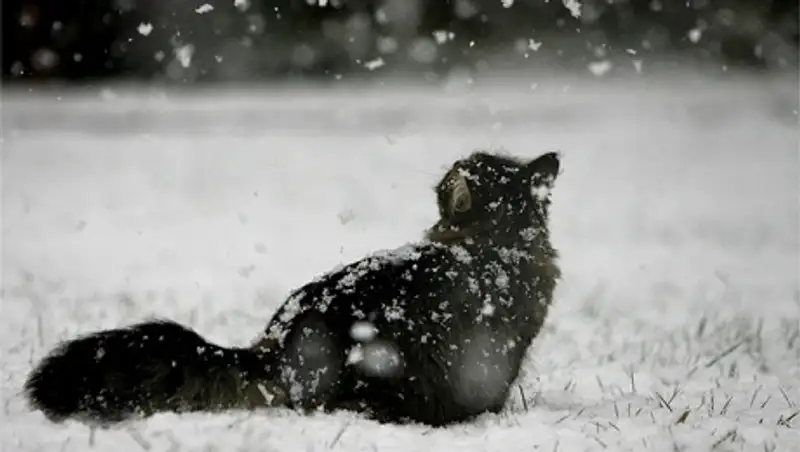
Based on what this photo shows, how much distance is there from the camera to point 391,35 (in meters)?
22.5

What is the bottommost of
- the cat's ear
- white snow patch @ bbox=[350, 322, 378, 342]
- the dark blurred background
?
the dark blurred background

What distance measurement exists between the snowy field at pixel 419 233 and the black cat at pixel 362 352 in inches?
4.7

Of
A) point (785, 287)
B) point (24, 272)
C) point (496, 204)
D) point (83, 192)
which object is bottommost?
point (83, 192)

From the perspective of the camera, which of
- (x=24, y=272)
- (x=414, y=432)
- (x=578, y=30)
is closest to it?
(x=414, y=432)

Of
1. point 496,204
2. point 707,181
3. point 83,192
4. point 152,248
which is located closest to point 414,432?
point 496,204

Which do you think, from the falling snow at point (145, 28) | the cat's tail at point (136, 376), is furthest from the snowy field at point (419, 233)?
the falling snow at point (145, 28)

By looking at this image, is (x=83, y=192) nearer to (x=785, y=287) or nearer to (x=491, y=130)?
(x=491, y=130)

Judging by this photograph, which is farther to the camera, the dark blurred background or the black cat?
the dark blurred background

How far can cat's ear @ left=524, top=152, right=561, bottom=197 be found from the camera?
4.84 m

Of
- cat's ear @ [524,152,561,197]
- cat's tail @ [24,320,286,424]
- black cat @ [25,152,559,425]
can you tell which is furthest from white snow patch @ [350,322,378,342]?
cat's ear @ [524,152,561,197]

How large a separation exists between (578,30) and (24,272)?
1640 cm

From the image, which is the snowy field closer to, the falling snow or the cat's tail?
the cat's tail

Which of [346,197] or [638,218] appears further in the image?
[346,197]

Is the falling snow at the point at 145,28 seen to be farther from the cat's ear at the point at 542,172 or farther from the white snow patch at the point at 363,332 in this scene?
the white snow patch at the point at 363,332
